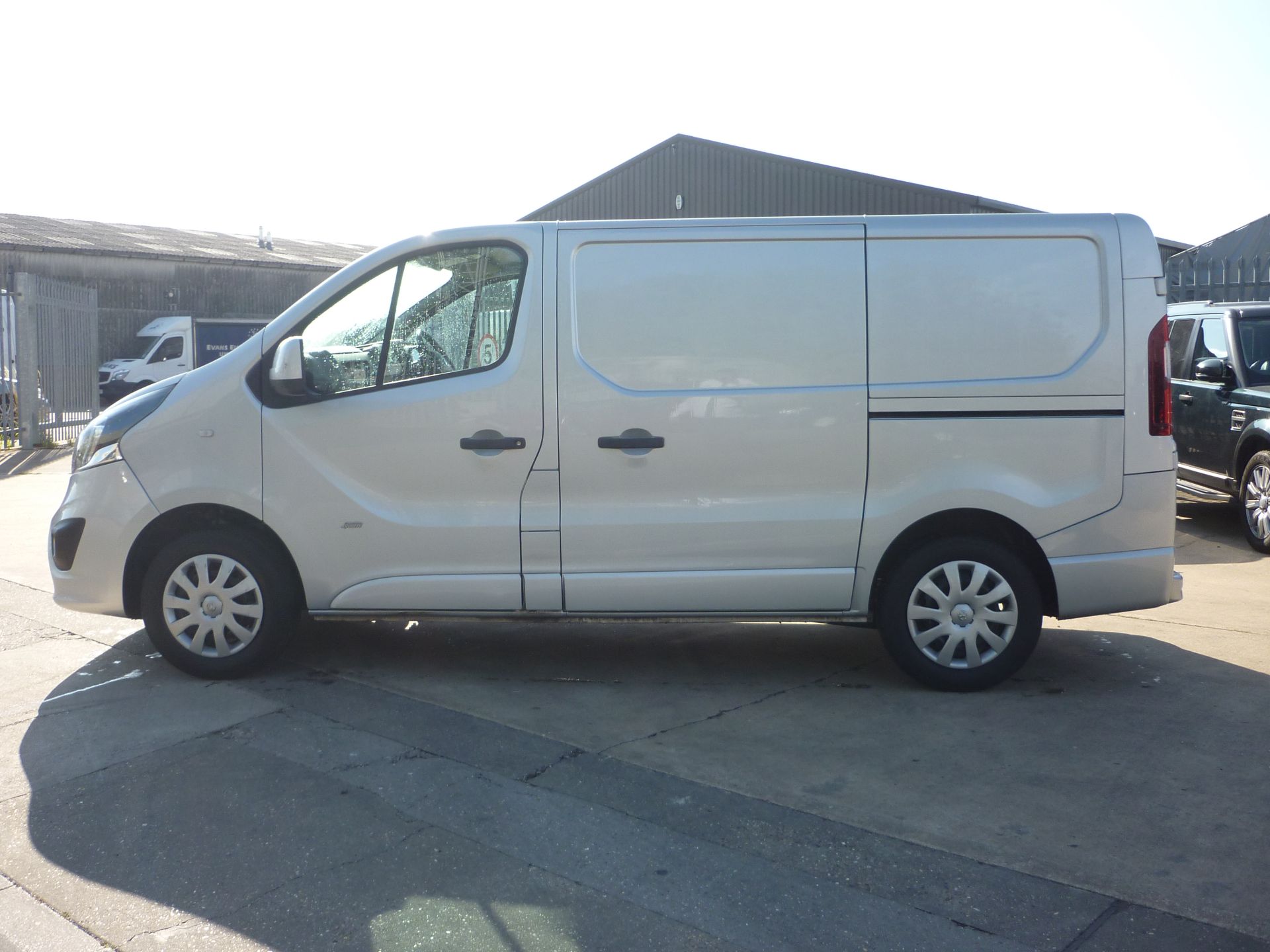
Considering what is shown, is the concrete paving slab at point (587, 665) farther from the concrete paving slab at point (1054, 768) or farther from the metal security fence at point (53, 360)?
the metal security fence at point (53, 360)

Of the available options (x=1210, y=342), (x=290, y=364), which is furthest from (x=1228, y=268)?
(x=290, y=364)

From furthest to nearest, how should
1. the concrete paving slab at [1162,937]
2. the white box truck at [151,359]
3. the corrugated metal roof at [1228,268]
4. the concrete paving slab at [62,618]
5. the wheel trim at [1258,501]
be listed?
the white box truck at [151,359]
the corrugated metal roof at [1228,268]
the wheel trim at [1258,501]
the concrete paving slab at [62,618]
the concrete paving slab at [1162,937]

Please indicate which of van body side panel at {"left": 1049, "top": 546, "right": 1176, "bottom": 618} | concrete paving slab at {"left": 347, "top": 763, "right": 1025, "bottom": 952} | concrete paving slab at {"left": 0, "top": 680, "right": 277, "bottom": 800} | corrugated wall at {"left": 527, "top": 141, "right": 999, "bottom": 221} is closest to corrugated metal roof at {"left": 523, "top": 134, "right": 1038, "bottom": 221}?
corrugated wall at {"left": 527, "top": 141, "right": 999, "bottom": 221}

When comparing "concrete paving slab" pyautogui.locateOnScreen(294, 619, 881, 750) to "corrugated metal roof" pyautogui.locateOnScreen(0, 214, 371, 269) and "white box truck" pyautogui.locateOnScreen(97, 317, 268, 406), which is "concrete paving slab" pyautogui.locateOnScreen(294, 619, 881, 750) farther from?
"corrugated metal roof" pyautogui.locateOnScreen(0, 214, 371, 269)

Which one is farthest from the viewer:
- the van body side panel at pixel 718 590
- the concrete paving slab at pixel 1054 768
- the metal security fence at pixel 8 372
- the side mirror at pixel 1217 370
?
the metal security fence at pixel 8 372

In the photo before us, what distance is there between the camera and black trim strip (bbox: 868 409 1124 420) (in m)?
5.27

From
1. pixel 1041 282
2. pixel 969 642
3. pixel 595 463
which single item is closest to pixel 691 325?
pixel 595 463

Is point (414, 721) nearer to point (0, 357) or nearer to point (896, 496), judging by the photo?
point (896, 496)

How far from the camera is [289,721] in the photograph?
4953 millimetres

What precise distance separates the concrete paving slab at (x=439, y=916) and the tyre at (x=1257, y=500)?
7822 millimetres

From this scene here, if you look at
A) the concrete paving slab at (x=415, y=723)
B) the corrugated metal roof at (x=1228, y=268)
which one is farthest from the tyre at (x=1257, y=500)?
the concrete paving slab at (x=415, y=723)

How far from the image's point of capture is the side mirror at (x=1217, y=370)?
9961 mm

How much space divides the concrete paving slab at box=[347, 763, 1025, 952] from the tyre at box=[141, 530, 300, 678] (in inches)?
56.6

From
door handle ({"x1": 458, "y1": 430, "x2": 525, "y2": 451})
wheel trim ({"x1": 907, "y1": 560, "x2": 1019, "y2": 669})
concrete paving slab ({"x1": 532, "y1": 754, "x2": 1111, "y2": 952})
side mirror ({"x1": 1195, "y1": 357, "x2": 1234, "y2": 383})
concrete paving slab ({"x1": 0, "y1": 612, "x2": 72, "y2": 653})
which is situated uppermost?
side mirror ({"x1": 1195, "y1": 357, "x2": 1234, "y2": 383})
